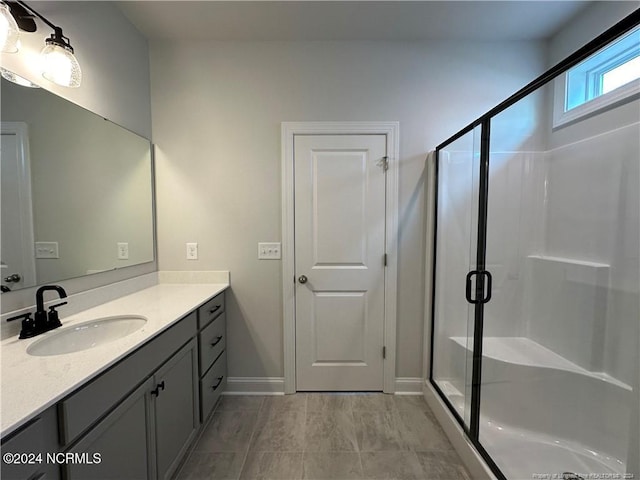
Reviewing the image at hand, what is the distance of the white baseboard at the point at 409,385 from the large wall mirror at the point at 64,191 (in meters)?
2.23

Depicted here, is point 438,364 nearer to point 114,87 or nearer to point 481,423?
point 481,423

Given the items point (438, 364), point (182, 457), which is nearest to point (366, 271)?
point (438, 364)

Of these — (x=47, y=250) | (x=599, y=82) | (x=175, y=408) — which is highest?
(x=599, y=82)

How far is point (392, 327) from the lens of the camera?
2156 millimetres

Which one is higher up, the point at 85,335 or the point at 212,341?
the point at 85,335

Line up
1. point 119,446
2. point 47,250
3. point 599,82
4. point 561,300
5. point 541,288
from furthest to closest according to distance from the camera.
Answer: point 541,288, point 561,300, point 599,82, point 47,250, point 119,446

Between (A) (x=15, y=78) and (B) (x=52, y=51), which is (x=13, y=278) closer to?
(A) (x=15, y=78)

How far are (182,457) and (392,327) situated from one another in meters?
1.58

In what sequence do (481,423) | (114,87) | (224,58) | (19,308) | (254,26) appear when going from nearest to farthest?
(19,308) < (481,423) < (114,87) < (254,26) < (224,58)

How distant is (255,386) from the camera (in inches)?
86.2

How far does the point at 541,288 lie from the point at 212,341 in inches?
92.6

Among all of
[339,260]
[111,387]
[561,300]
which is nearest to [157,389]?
[111,387]

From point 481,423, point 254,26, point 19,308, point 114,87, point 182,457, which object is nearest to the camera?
point 19,308

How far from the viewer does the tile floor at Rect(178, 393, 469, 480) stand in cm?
150
